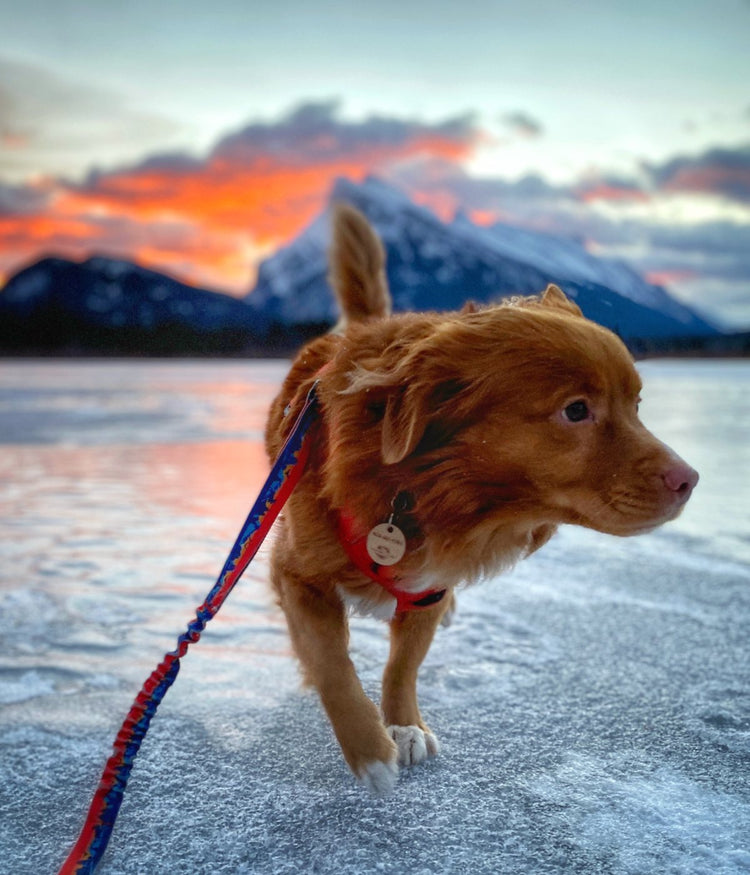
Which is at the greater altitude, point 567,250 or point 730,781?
point 567,250

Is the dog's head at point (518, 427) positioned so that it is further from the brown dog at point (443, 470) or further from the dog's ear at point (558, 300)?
the dog's ear at point (558, 300)

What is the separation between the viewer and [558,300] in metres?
2.58

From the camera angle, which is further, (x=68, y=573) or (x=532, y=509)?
(x=68, y=573)

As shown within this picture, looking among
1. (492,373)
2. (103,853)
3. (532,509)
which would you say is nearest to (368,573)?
(532,509)

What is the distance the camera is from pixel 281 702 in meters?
2.80

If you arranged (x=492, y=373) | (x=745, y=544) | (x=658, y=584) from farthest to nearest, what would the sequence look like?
1. (x=745, y=544)
2. (x=658, y=584)
3. (x=492, y=373)

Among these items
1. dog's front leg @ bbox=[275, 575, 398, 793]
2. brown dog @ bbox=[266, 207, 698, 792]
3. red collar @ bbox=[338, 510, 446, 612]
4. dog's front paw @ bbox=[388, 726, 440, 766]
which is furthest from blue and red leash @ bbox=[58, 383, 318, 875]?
dog's front paw @ bbox=[388, 726, 440, 766]

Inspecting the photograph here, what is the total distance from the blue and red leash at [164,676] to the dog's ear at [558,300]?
2.50 ft

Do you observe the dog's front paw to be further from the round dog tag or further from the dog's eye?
the dog's eye

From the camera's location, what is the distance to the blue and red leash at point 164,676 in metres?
1.73

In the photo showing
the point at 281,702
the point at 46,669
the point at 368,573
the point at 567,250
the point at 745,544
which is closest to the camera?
the point at 368,573

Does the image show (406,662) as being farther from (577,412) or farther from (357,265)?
(357,265)

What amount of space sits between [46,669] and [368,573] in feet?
4.67

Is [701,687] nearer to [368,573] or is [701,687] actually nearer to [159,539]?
[368,573]
